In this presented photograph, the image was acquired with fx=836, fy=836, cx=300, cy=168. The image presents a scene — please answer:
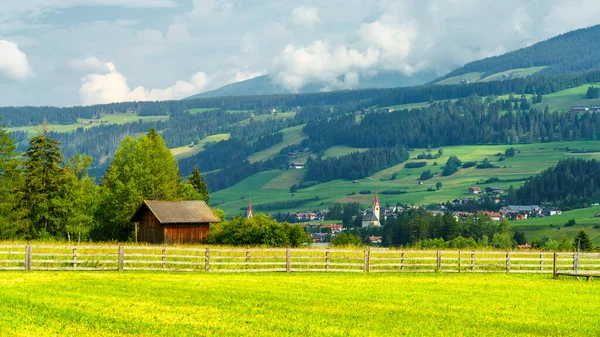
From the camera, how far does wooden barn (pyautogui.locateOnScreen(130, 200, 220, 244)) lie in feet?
249

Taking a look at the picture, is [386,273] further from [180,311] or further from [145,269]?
[180,311]

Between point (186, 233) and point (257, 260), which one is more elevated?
point (186, 233)

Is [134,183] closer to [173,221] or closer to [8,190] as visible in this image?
[173,221]

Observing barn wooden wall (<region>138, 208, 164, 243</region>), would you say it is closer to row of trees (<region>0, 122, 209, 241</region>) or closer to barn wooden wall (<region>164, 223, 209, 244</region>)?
barn wooden wall (<region>164, 223, 209, 244</region>)

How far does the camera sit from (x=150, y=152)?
3752 inches

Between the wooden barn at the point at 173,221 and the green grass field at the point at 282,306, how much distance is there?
38.1 meters

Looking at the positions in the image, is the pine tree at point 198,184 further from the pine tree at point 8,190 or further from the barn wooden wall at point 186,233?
the pine tree at point 8,190

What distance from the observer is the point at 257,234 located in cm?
7400

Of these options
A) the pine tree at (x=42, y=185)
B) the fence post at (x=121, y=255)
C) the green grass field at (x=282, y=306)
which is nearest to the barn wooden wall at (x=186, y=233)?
the pine tree at (x=42, y=185)

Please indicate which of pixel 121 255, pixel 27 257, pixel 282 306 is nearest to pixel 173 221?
pixel 121 255

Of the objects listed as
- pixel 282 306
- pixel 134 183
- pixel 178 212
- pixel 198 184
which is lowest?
pixel 282 306

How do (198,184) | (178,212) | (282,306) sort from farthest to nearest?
1. (198,184)
2. (178,212)
3. (282,306)

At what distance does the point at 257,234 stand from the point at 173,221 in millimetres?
7863

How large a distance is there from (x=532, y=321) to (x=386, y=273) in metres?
17.1
